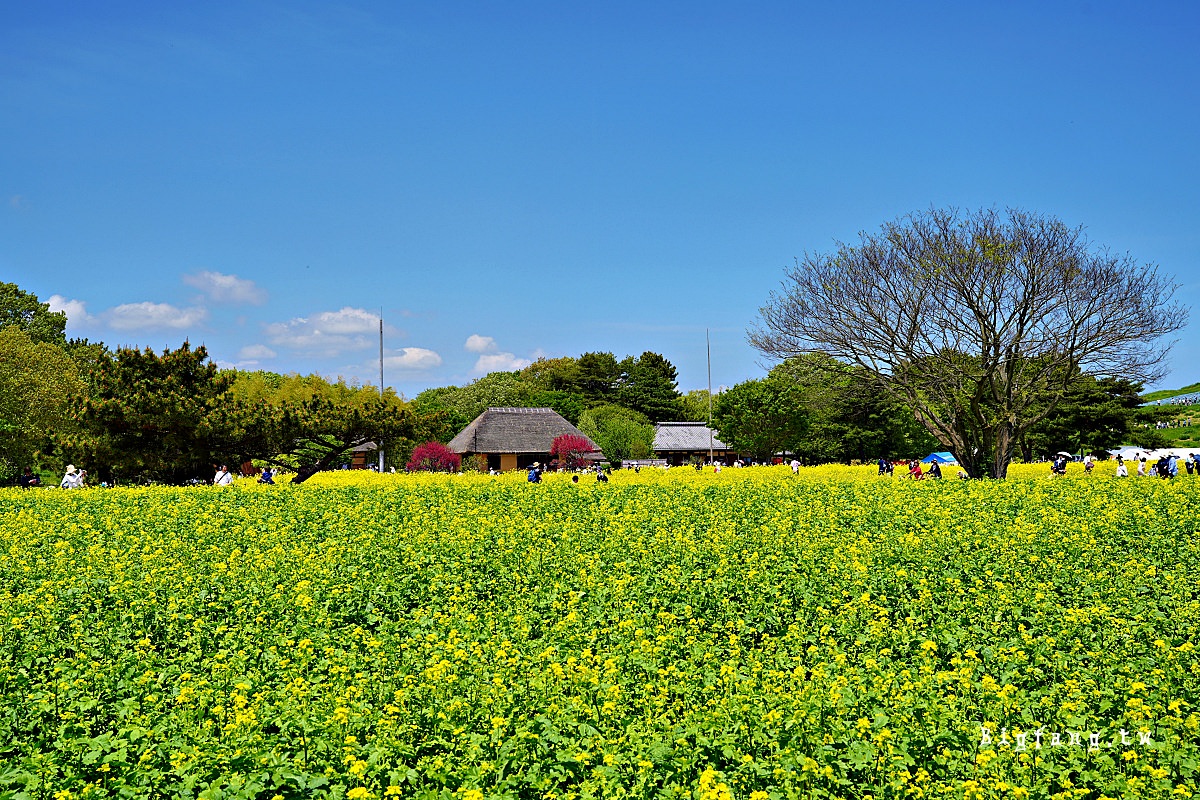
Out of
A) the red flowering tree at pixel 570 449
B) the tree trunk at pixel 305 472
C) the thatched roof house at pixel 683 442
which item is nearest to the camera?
the tree trunk at pixel 305 472

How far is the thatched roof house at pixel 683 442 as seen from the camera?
7762cm

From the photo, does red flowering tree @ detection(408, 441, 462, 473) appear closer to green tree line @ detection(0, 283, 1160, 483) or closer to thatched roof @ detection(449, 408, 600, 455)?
green tree line @ detection(0, 283, 1160, 483)

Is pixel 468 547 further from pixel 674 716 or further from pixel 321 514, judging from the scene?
pixel 674 716

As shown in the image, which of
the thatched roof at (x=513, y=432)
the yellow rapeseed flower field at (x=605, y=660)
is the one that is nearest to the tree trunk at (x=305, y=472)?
the thatched roof at (x=513, y=432)

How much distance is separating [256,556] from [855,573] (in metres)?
7.32

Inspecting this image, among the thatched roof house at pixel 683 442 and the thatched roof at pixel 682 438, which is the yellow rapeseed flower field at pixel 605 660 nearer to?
the thatched roof at pixel 682 438

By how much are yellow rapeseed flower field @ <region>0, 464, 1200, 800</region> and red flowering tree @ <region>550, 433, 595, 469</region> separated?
1654 inches

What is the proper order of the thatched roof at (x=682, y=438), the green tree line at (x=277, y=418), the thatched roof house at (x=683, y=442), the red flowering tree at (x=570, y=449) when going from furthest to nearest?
1. the thatched roof house at (x=683, y=442)
2. the thatched roof at (x=682, y=438)
3. the red flowering tree at (x=570, y=449)
4. the green tree line at (x=277, y=418)

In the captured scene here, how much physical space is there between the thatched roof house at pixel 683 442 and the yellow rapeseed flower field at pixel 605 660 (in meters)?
62.8

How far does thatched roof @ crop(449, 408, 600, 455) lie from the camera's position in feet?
198

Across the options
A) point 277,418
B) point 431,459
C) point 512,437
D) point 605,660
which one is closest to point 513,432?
point 512,437

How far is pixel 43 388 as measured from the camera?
3809 cm

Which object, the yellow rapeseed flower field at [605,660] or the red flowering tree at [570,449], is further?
the red flowering tree at [570,449]

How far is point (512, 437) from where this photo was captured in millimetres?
61531
